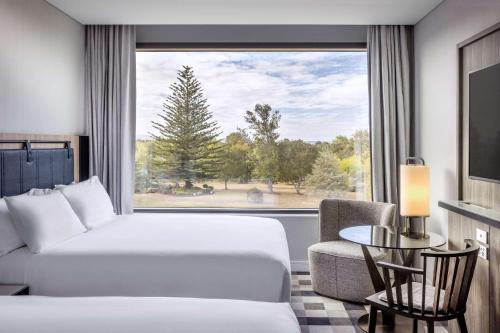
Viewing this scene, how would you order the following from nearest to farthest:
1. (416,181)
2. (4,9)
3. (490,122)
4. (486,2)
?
(490,122) < (486,2) < (4,9) < (416,181)

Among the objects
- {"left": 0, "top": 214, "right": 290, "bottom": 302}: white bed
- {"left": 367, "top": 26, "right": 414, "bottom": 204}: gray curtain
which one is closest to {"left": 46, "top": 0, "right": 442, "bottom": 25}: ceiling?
{"left": 367, "top": 26, "right": 414, "bottom": 204}: gray curtain

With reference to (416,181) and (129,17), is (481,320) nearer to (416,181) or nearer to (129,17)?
(416,181)

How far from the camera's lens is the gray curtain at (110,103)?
4.46 m

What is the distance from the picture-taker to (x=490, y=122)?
272 centimetres

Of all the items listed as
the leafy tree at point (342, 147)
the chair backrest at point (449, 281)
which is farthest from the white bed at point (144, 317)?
the leafy tree at point (342, 147)

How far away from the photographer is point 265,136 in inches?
185

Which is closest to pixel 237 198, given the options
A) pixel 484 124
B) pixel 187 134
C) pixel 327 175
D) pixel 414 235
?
pixel 187 134

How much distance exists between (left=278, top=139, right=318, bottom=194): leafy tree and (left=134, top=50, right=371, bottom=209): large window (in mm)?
11

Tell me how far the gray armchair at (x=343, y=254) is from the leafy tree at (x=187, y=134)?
142 cm

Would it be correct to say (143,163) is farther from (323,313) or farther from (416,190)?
(416,190)

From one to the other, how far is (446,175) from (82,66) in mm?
3717

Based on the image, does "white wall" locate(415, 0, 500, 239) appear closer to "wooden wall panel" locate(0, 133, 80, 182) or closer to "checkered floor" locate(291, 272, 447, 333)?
"checkered floor" locate(291, 272, 447, 333)

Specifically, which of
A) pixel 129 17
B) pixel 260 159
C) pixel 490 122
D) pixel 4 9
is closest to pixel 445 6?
pixel 490 122

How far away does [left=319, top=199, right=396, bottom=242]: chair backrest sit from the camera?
408 centimetres
